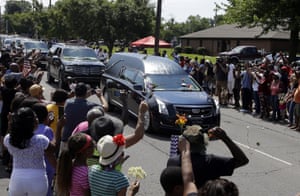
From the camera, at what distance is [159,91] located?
41.1 ft

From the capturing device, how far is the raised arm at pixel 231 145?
4145 millimetres

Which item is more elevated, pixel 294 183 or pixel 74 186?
pixel 74 186

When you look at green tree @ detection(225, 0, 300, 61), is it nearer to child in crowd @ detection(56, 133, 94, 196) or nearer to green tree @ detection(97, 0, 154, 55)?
green tree @ detection(97, 0, 154, 55)

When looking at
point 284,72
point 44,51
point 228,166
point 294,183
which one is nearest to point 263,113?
point 284,72

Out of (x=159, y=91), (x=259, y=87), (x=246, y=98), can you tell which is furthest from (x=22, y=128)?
(x=246, y=98)

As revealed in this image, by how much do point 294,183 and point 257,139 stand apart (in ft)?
13.0

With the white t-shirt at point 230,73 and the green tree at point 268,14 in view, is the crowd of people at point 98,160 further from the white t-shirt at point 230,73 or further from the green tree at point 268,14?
the green tree at point 268,14

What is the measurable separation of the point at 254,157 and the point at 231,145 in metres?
6.21

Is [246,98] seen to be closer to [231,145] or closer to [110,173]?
[231,145]

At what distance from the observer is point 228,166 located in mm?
4312

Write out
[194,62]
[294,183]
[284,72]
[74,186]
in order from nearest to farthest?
[74,186] < [294,183] < [284,72] < [194,62]

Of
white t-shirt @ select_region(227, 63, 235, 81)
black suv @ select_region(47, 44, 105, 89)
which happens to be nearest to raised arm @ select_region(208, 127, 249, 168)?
white t-shirt @ select_region(227, 63, 235, 81)

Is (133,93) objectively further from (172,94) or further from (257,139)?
(257,139)

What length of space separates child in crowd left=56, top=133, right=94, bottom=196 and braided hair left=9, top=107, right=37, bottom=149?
44 centimetres
